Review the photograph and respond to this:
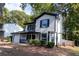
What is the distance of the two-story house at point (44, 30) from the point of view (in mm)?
3639

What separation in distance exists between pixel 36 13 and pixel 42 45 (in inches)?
19.6

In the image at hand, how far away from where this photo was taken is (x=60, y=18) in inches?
144

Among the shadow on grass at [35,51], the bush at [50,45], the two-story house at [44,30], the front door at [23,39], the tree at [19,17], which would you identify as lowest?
the shadow on grass at [35,51]

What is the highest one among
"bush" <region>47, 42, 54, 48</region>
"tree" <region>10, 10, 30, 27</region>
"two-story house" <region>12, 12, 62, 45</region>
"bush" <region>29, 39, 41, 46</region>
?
"tree" <region>10, 10, 30, 27</region>

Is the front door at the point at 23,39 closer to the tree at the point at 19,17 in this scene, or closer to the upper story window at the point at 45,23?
the tree at the point at 19,17

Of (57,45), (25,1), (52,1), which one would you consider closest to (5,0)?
(25,1)

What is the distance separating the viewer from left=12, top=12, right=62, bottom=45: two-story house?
3.64 m

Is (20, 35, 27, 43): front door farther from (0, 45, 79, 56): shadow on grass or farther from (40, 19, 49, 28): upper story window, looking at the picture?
(40, 19, 49, 28): upper story window

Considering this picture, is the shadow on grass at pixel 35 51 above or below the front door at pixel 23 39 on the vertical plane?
below

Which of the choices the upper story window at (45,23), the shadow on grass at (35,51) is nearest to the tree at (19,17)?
the upper story window at (45,23)

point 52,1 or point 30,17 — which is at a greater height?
point 52,1

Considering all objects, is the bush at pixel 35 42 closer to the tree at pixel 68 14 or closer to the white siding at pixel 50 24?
the white siding at pixel 50 24

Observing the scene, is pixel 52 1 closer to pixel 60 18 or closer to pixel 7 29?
pixel 60 18

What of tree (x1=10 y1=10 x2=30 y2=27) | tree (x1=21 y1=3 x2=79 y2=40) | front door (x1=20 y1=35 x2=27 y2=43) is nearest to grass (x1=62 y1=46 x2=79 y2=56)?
Answer: tree (x1=21 y1=3 x2=79 y2=40)
